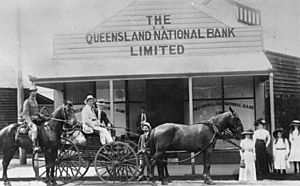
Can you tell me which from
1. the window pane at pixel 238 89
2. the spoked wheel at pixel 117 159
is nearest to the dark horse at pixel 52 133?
the spoked wheel at pixel 117 159

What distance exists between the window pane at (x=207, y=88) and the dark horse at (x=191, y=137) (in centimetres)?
610

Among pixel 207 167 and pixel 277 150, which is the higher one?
pixel 277 150

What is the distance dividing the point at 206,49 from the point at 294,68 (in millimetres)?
9872

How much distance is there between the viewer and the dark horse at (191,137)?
1034 cm

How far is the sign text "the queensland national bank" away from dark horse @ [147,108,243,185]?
17.4ft

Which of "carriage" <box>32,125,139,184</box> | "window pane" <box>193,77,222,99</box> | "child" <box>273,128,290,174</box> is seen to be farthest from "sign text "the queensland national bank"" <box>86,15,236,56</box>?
"carriage" <box>32,125,139,184</box>

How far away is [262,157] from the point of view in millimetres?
12648

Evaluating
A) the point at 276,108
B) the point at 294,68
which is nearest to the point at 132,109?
the point at 276,108

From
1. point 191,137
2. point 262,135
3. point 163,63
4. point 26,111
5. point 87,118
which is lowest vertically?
point 262,135

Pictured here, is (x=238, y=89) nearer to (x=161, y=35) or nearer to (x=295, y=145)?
(x=161, y=35)

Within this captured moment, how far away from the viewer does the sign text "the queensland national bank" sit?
1540 cm

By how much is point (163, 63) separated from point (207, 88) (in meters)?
2.73

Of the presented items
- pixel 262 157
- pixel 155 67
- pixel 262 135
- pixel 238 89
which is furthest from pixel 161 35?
pixel 262 157

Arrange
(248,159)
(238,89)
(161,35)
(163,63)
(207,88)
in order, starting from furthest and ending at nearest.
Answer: (207,88) < (238,89) < (161,35) < (163,63) < (248,159)
